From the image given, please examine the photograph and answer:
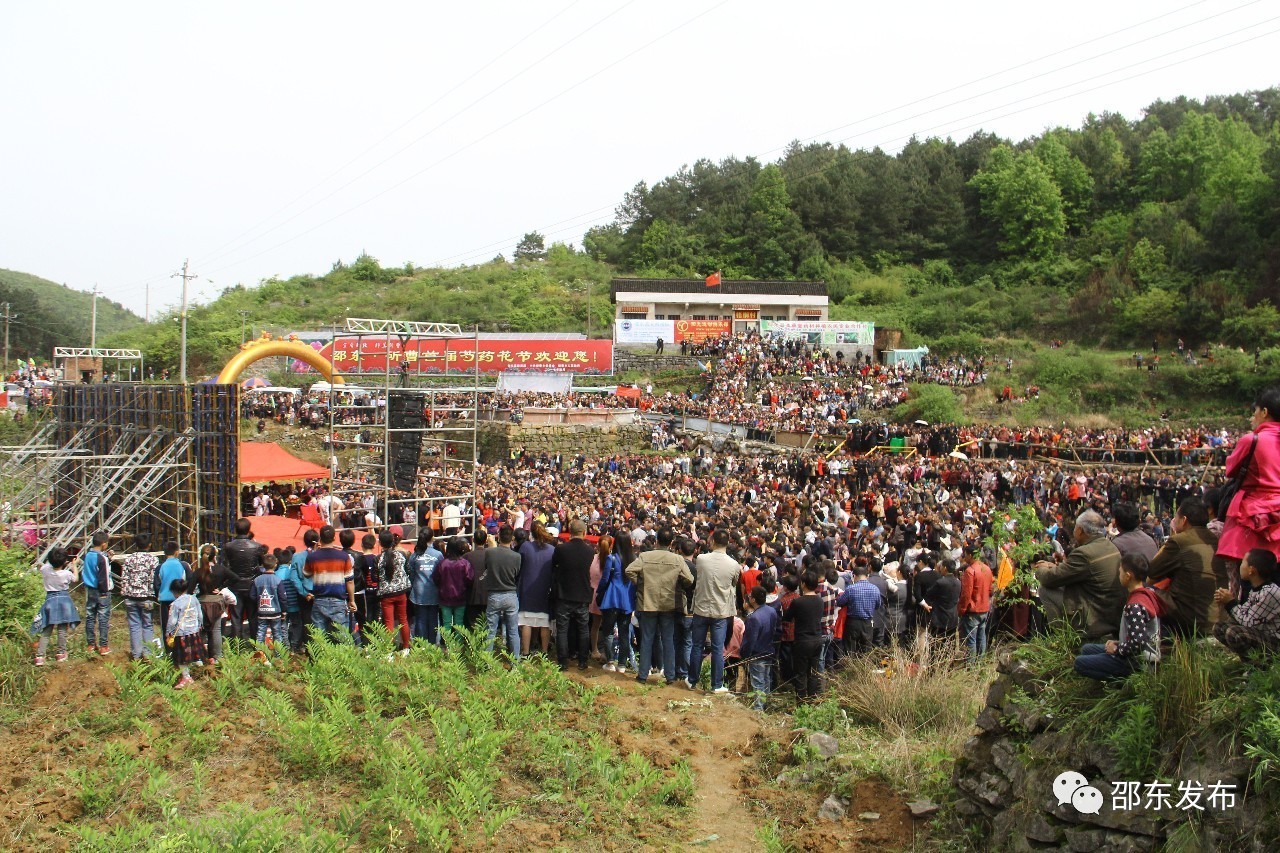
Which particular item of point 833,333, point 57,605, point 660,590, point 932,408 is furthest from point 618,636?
point 833,333

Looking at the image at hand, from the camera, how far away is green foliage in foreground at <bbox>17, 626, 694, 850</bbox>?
5.44 metres

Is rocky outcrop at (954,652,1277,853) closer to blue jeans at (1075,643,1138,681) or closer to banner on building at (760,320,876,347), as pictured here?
blue jeans at (1075,643,1138,681)

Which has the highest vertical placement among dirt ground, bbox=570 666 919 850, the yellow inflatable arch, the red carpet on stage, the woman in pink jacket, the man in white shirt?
the yellow inflatable arch

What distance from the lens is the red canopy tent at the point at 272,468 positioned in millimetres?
18023

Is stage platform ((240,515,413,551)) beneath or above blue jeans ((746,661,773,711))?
above

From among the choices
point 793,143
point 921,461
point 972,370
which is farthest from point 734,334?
point 793,143

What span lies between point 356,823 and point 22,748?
2951mm

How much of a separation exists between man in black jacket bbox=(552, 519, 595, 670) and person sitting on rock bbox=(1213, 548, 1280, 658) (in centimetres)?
522

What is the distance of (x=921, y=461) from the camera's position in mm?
23625

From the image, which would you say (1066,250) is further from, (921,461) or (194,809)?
(194,809)

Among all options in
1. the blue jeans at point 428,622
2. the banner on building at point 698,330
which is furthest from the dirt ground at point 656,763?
the banner on building at point 698,330

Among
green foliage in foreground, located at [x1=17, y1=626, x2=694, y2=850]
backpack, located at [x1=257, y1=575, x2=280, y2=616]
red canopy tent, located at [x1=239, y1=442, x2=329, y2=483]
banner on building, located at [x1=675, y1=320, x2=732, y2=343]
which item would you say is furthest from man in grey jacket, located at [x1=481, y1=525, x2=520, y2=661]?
banner on building, located at [x1=675, y1=320, x2=732, y2=343]

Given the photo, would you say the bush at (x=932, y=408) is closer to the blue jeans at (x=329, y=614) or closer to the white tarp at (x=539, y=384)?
the white tarp at (x=539, y=384)

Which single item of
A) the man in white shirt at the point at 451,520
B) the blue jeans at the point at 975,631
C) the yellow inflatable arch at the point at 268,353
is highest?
the yellow inflatable arch at the point at 268,353
